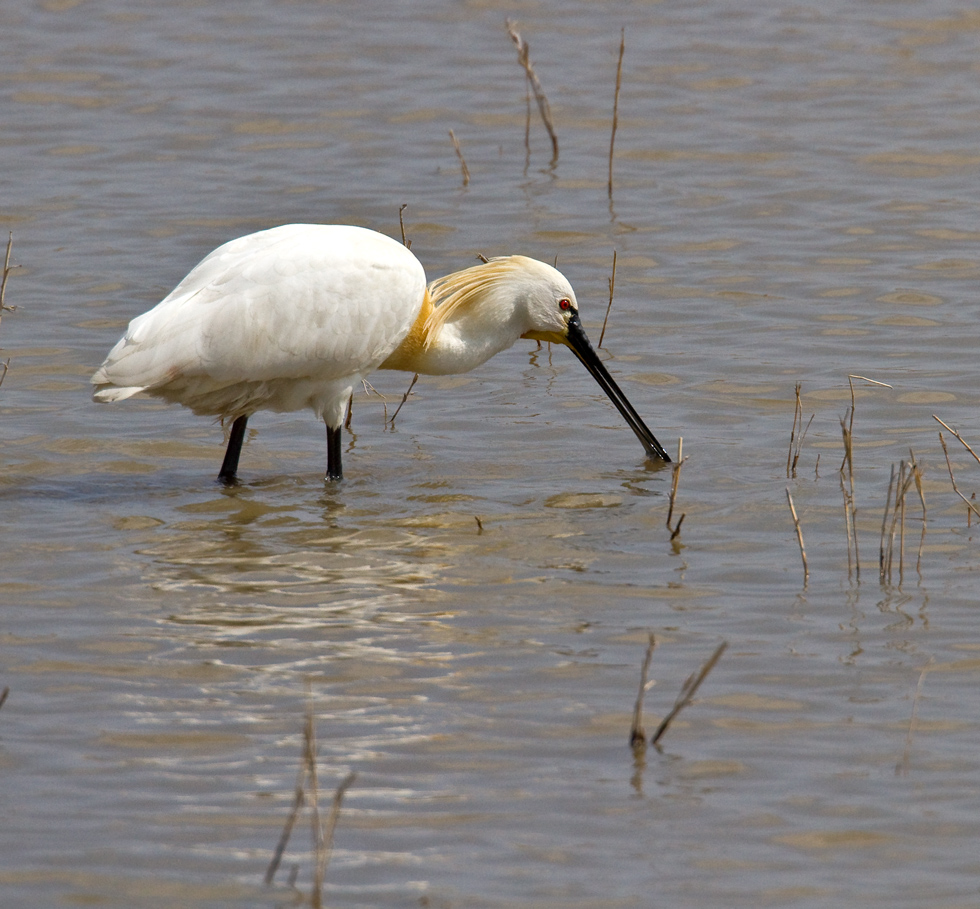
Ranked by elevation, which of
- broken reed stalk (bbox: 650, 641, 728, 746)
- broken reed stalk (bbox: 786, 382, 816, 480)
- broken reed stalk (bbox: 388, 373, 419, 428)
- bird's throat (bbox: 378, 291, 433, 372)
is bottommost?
broken reed stalk (bbox: 388, 373, 419, 428)

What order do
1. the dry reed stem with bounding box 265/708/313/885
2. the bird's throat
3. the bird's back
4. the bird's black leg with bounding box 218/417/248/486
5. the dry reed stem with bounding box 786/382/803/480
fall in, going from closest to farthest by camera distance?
the dry reed stem with bounding box 265/708/313/885, the bird's back, the dry reed stem with bounding box 786/382/803/480, the bird's black leg with bounding box 218/417/248/486, the bird's throat

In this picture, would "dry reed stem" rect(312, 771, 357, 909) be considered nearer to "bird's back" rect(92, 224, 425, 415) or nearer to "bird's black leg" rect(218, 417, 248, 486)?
"bird's back" rect(92, 224, 425, 415)

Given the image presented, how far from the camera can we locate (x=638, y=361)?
1003 centimetres

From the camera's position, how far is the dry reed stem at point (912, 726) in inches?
198

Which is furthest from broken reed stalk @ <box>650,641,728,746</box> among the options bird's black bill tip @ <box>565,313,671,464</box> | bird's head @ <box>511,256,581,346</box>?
bird's head @ <box>511,256,581,346</box>

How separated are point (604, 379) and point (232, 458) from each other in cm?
214

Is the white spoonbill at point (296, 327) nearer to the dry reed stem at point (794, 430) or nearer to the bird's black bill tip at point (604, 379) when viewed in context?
Result: the bird's black bill tip at point (604, 379)

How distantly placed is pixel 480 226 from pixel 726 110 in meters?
3.59

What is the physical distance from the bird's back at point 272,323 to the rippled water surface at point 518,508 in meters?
0.53

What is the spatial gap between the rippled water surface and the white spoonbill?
0.45m

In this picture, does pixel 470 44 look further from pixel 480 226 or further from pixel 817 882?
pixel 817 882

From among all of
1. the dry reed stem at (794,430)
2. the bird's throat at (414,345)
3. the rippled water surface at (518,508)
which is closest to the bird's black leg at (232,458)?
the rippled water surface at (518,508)

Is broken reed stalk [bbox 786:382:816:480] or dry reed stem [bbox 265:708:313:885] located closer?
dry reed stem [bbox 265:708:313:885]

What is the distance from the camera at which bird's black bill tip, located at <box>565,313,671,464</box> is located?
28.9ft
